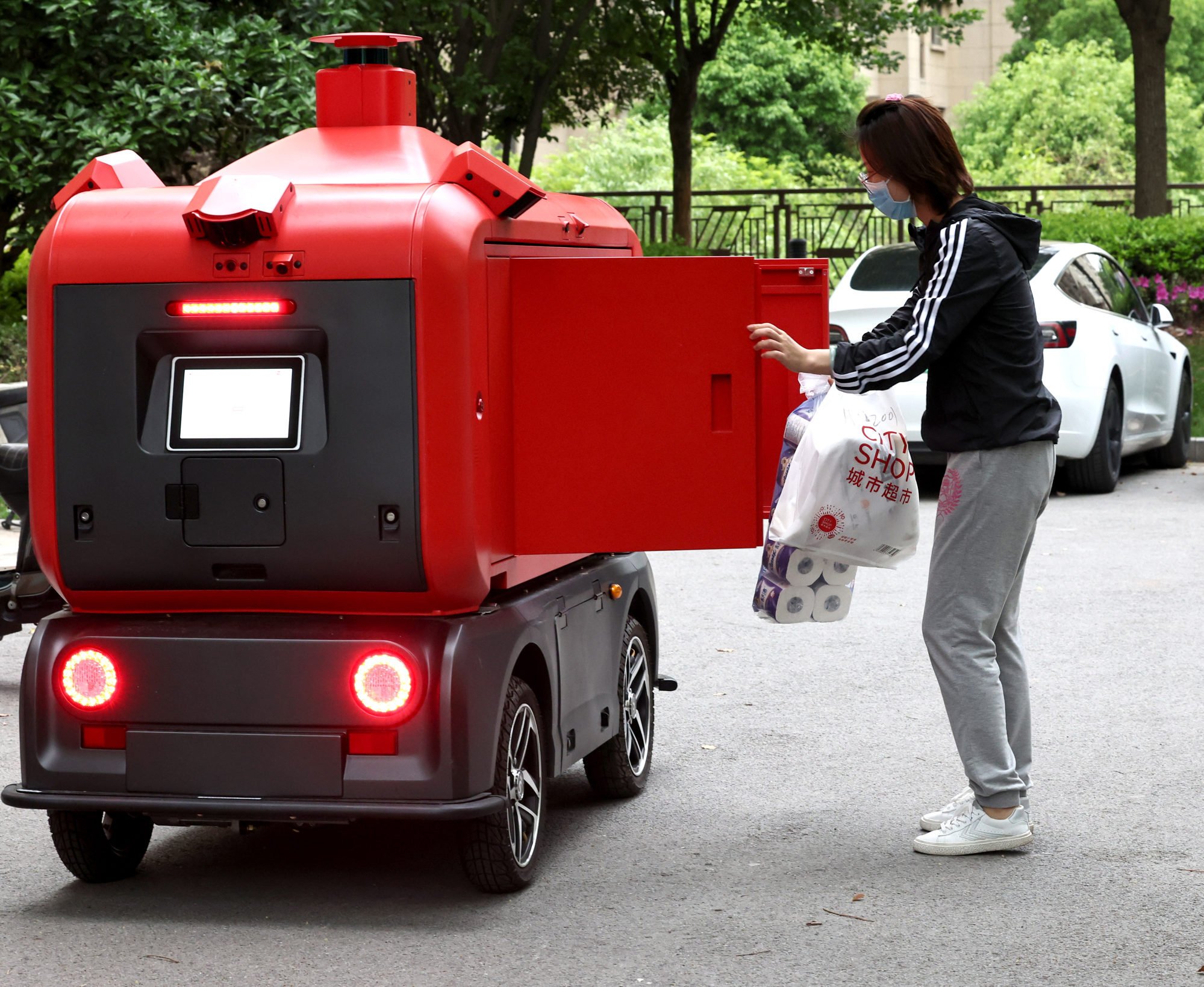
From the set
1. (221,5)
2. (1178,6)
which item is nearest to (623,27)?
(221,5)

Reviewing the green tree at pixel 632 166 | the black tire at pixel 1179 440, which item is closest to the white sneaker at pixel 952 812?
the black tire at pixel 1179 440

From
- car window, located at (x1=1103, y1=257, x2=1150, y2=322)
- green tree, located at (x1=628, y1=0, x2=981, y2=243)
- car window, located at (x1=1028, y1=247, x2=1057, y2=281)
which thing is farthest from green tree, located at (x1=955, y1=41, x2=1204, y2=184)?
car window, located at (x1=1028, y1=247, x2=1057, y2=281)

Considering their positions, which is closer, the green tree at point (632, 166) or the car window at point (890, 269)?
the car window at point (890, 269)

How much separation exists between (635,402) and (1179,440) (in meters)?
11.2

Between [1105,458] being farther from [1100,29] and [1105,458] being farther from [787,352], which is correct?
[1100,29]

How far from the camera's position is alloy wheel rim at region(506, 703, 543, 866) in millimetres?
4449

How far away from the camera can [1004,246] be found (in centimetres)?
460

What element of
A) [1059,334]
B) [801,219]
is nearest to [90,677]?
[1059,334]

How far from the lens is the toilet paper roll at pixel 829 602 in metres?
4.88

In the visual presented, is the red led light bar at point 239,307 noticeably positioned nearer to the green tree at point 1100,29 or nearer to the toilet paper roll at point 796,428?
the toilet paper roll at point 796,428

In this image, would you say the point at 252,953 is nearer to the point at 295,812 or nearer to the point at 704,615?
the point at 295,812

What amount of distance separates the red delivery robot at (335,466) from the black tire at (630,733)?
0.90m

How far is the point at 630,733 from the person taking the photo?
549 centimetres

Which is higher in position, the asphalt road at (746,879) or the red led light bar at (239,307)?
the red led light bar at (239,307)
